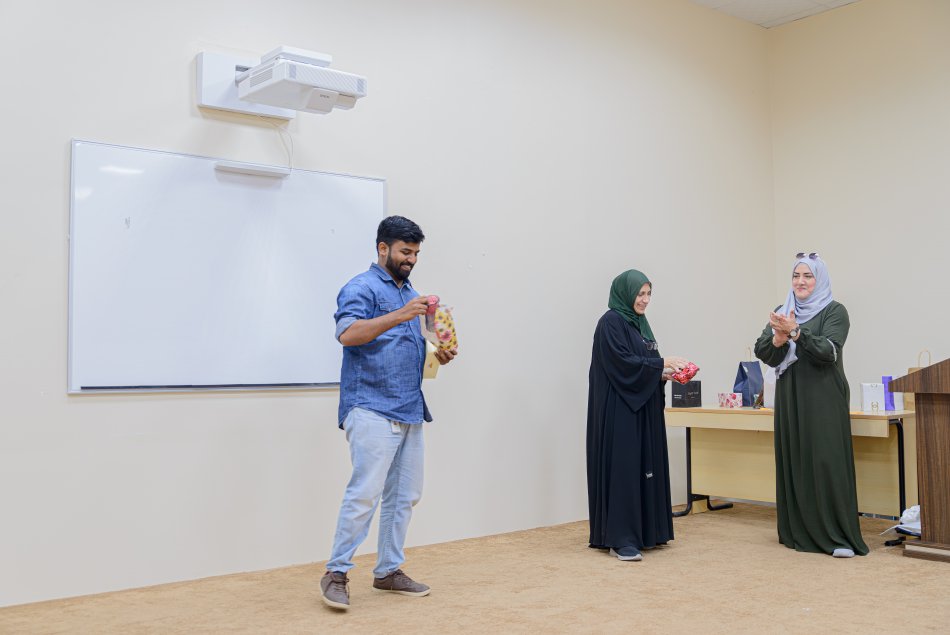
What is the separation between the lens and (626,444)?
461 cm

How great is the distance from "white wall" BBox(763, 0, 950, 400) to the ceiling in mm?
102

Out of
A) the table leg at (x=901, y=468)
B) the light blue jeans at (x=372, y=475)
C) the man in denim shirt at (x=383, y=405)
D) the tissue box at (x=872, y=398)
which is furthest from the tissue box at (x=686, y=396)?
the light blue jeans at (x=372, y=475)

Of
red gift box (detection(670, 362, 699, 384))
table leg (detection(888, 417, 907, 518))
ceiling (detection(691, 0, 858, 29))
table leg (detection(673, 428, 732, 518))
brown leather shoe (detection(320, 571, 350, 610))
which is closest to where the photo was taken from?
brown leather shoe (detection(320, 571, 350, 610))

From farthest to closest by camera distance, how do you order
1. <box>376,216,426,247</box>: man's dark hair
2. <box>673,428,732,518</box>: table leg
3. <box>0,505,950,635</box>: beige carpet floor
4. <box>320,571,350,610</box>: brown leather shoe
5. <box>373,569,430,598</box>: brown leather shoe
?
<box>673,428,732,518</box>: table leg, <box>373,569,430,598</box>: brown leather shoe, <box>376,216,426,247</box>: man's dark hair, <box>320,571,350,610</box>: brown leather shoe, <box>0,505,950,635</box>: beige carpet floor

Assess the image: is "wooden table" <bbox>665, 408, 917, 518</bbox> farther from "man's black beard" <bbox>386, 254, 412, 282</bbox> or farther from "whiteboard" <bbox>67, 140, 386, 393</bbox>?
"man's black beard" <bbox>386, 254, 412, 282</bbox>

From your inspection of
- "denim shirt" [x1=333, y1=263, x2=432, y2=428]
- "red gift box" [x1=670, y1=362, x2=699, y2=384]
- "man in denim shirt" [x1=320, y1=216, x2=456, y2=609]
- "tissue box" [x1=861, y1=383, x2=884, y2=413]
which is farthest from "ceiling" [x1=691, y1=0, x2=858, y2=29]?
"denim shirt" [x1=333, y1=263, x2=432, y2=428]

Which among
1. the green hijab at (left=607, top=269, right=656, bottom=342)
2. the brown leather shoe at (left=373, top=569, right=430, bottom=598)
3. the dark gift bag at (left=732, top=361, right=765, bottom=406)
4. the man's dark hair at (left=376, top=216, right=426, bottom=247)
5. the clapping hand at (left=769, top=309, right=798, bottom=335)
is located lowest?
the brown leather shoe at (left=373, top=569, right=430, bottom=598)

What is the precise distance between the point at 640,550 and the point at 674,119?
10.3 feet

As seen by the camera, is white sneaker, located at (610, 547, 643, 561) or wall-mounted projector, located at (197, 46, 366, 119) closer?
wall-mounted projector, located at (197, 46, 366, 119)

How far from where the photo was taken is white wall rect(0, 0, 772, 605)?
12.5 ft

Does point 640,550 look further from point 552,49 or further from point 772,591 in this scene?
point 552,49

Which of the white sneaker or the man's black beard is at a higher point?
the man's black beard

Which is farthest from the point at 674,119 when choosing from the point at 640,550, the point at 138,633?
the point at 138,633

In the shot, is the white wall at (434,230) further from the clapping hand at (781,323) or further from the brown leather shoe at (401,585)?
the clapping hand at (781,323)
